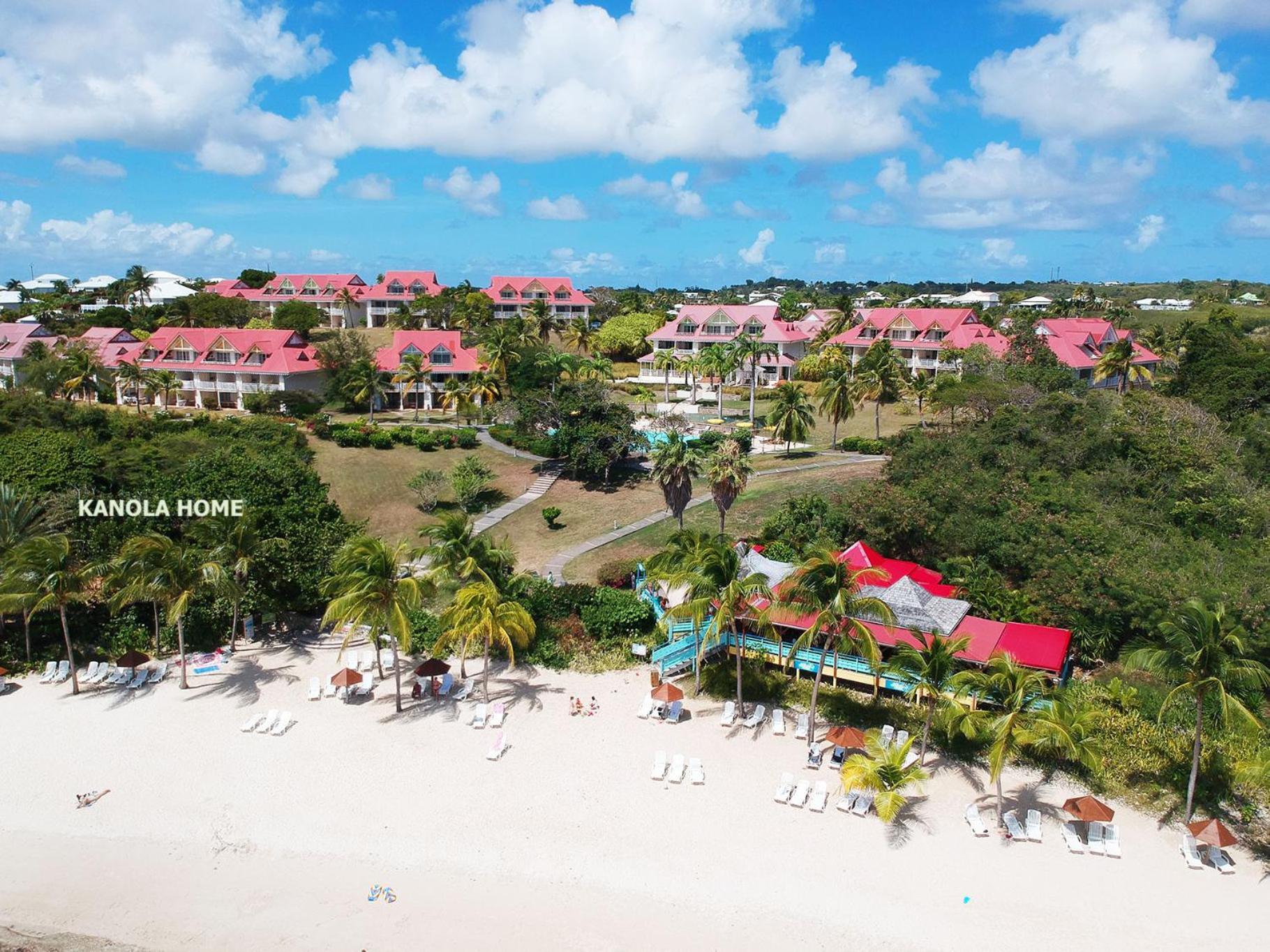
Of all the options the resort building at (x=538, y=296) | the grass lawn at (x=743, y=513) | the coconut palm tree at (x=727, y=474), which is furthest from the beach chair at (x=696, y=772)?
the resort building at (x=538, y=296)

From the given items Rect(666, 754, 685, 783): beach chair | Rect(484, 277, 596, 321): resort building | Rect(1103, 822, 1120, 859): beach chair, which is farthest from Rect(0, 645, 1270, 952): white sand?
Rect(484, 277, 596, 321): resort building

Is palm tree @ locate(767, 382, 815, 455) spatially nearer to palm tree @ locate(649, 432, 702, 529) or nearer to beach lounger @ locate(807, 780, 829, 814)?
palm tree @ locate(649, 432, 702, 529)

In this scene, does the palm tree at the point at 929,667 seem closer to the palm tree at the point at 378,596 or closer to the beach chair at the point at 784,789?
the beach chair at the point at 784,789

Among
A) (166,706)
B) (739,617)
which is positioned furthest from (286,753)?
(739,617)

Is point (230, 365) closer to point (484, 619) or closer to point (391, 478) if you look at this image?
point (391, 478)

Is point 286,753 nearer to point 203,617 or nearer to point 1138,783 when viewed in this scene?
point 203,617

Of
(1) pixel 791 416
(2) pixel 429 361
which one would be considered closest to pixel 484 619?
(1) pixel 791 416
